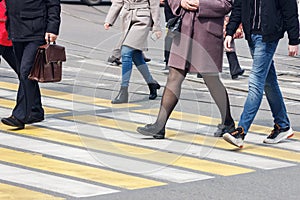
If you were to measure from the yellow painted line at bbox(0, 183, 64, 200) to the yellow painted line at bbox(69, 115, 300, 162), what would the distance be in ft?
8.45

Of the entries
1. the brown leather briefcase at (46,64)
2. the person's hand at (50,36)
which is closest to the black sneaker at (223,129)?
the brown leather briefcase at (46,64)

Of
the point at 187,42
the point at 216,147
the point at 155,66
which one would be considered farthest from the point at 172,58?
the point at 155,66

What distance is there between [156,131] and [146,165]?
1152 mm

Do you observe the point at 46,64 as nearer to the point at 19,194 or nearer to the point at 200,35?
the point at 200,35

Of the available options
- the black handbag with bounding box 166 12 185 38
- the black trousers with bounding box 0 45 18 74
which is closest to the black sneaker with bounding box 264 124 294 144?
the black handbag with bounding box 166 12 185 38

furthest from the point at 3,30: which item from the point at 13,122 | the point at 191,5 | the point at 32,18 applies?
the point at 191,5

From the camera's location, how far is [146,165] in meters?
8.90

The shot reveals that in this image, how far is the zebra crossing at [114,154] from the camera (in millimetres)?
8133

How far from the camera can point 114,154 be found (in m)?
9.34

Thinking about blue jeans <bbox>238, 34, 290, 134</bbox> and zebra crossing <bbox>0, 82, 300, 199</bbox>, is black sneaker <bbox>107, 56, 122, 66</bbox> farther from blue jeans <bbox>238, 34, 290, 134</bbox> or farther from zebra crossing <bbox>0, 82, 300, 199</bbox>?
blue jeans <bbox>238, 34, 290, 134</bbox>

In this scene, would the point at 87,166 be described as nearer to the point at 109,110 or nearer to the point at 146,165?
the point at 146,165

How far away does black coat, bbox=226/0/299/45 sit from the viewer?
9508mm

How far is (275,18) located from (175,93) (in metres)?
1.23

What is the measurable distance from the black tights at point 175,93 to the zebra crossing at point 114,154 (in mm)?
272
